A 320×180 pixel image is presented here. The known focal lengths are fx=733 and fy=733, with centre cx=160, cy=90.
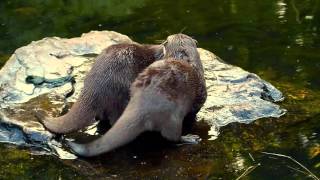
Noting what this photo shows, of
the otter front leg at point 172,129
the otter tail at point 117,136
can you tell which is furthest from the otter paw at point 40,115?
the otter front leg at point 172,129

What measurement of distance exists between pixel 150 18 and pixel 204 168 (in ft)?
12.6

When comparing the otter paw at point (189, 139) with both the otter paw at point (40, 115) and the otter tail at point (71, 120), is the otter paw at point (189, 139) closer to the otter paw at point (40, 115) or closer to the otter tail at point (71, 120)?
the otter tail at point (71, 120)

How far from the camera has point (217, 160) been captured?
13.7 feet

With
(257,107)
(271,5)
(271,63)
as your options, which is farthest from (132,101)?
(271,5)

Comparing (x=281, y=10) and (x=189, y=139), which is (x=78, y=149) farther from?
(x=281, y=10)

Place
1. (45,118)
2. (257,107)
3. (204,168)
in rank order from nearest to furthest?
(204,168) < (45,118) < (257,107)

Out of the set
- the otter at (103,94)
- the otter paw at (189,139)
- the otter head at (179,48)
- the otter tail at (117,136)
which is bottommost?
the otter paw at (189,139)

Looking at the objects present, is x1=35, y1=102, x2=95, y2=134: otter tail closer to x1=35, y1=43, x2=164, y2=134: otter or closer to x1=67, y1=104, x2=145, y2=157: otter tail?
x1=35, y1=43, x2=164, y2=134: otter

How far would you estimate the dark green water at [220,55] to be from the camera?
411cm

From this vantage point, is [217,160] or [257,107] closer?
[217,160]

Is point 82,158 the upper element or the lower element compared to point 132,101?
lower

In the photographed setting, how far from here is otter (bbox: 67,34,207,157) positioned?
4094 millimetres

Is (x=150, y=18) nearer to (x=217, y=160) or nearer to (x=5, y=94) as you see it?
(x=5, y=94)

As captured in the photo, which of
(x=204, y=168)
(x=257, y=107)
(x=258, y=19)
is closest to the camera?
(x=204, y=168)
